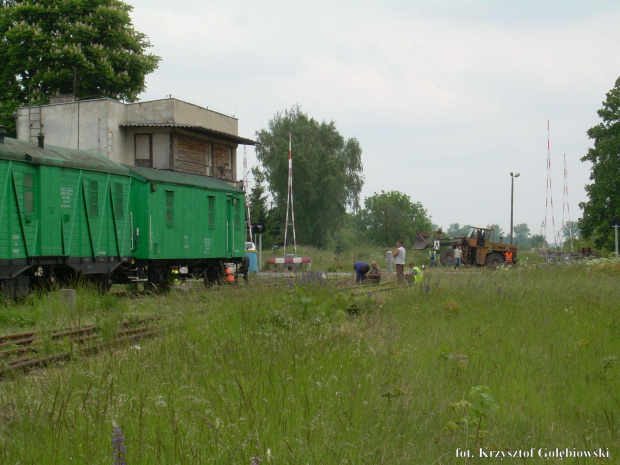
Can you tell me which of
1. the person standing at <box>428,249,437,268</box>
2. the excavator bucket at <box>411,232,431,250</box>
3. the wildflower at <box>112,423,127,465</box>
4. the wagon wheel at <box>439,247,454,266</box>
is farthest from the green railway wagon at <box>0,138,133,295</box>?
the excavator bucket at <box>411,232,431,250</box>

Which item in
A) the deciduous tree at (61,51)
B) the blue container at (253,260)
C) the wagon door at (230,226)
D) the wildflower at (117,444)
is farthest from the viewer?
the deciduous tree at (61,51)

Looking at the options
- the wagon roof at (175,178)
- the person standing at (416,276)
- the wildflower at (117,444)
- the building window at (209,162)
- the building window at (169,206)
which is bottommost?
the wildflower at (117,444)

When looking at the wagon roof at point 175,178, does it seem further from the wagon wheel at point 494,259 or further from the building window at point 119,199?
the wagon wheel at point 494,259

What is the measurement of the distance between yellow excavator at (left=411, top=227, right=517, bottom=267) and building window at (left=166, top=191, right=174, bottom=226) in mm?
24399

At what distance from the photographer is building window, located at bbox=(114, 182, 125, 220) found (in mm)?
18250

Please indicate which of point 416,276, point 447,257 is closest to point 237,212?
point 416,276

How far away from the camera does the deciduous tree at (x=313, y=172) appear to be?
211 ft

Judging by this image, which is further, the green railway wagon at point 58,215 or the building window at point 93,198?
the building window at point 93,198

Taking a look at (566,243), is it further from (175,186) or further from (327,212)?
(175,186)

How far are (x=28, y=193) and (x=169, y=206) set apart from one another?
18.3 feet

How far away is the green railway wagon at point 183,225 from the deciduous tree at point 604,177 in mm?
29922

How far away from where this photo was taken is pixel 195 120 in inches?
1383

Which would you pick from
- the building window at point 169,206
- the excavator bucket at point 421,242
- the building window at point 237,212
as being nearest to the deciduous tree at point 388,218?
the excavator bucket at point 421,242

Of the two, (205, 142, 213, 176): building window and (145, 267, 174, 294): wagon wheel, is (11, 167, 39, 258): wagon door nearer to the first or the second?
(145, 267, 174, 294): wagon wheel
